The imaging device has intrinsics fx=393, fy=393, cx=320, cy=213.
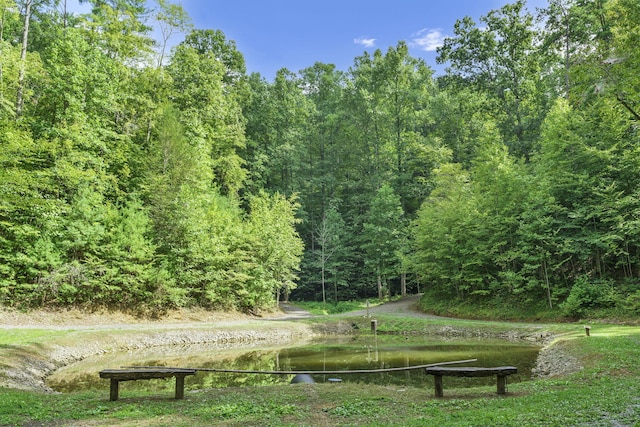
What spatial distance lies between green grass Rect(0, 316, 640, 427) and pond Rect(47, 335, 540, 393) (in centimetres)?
237

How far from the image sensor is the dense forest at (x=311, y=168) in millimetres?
19500

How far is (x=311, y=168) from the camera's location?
143ft

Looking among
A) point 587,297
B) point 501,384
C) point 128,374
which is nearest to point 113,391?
point 128,374

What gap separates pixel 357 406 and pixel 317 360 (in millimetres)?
7896

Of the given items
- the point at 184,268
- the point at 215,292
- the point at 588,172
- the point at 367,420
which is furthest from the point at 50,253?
the point at 588,172

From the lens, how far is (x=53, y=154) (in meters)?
20.2

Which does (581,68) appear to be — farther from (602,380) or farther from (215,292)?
(215,292)

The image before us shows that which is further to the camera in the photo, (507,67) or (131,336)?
(507,67)

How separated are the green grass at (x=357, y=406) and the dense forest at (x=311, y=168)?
368 inches

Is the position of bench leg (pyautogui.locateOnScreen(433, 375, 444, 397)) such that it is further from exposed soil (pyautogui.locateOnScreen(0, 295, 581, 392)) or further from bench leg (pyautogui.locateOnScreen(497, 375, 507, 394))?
exposed soil (pyautogui.locateOnScreen(0, 295, 581, 392))

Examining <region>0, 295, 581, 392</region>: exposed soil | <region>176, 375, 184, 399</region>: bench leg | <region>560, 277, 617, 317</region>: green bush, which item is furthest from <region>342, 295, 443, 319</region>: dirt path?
<region>176, 375, 184, 399</region>: bench leg

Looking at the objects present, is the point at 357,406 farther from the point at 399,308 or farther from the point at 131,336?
the point at 399,308

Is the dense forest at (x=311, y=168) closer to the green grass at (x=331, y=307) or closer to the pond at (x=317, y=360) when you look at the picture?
the green grass at (x=331, y=307)

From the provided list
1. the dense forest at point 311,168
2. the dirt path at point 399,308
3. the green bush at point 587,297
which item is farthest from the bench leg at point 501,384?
the dirt path at point 399,308
